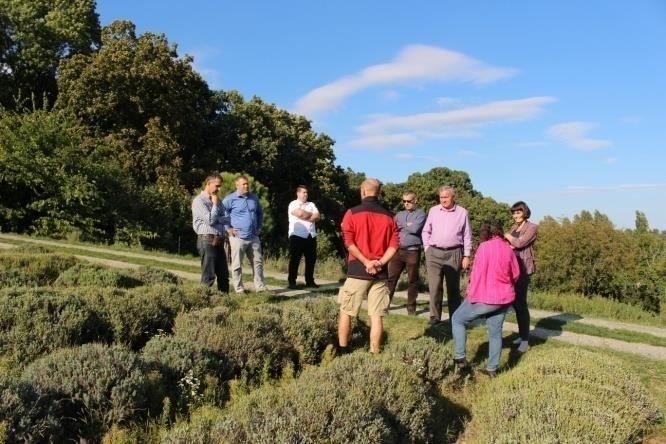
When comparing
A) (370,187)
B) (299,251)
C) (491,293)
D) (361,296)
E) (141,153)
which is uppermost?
(141,153)

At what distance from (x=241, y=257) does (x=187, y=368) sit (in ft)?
13.8

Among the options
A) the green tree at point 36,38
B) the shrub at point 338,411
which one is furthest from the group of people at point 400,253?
the green tree at point 36,38

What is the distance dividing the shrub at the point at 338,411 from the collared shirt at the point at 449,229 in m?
2.63

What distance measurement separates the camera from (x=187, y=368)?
15.8 ft

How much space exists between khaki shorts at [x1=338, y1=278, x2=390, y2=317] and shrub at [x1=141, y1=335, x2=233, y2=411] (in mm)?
1434

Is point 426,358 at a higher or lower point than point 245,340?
lower

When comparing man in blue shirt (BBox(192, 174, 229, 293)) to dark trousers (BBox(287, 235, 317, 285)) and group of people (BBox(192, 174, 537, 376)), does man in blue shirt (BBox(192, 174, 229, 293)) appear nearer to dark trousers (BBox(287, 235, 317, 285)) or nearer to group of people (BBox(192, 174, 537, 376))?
group of people (BBox(192, 174, 537, 376))

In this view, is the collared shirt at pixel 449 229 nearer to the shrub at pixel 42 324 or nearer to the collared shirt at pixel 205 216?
the collared shirt at pixel 205 216

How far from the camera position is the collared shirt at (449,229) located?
724cm

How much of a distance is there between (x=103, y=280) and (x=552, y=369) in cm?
632

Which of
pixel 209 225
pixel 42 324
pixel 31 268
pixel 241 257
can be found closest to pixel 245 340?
pixel 42 324

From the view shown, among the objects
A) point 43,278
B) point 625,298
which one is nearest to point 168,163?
A: point 43,278

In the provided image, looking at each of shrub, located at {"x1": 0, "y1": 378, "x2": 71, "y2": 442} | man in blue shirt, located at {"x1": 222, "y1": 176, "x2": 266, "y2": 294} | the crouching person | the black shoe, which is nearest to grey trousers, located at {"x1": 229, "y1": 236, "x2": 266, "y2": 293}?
man in blue shirt, located at {"x1": 222, "y1": 176, "x2": 266, "y2": 294}

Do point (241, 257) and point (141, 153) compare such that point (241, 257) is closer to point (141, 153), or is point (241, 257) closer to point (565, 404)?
point (565, 404)
